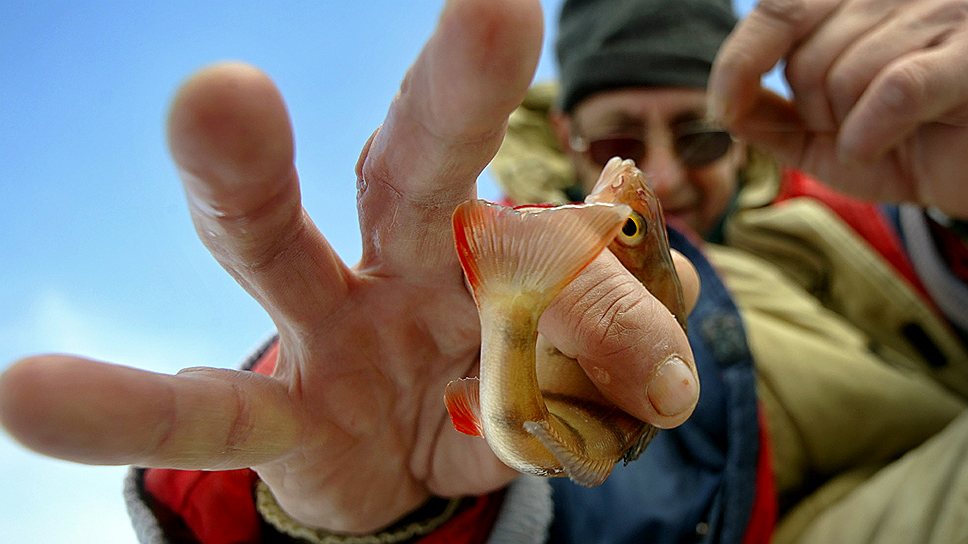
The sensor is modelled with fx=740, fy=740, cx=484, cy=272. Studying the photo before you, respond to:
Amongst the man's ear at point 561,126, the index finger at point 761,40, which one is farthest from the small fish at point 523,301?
the man's ear at point 561,126

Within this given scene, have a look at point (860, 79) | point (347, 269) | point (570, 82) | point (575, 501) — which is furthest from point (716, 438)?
point (570, 82)

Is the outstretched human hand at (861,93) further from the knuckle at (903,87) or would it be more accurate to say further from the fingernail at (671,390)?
the fingernail at (671,390)

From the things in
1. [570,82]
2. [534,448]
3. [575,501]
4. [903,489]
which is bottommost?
[903,489]

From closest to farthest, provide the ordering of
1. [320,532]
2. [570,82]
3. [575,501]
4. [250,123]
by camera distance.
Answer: [250,123] < [320,532] < [575,501] < [570,82]

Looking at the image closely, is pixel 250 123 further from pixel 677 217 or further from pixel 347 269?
pixel 677 217

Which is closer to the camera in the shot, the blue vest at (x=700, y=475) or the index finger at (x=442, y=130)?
the index finger at (x=442, y=130)

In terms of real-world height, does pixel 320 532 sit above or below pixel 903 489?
above

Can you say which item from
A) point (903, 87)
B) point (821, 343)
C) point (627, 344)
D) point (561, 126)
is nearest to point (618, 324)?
point (627, 344)

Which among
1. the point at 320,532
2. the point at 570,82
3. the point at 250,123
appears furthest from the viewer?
the point at 570,82
